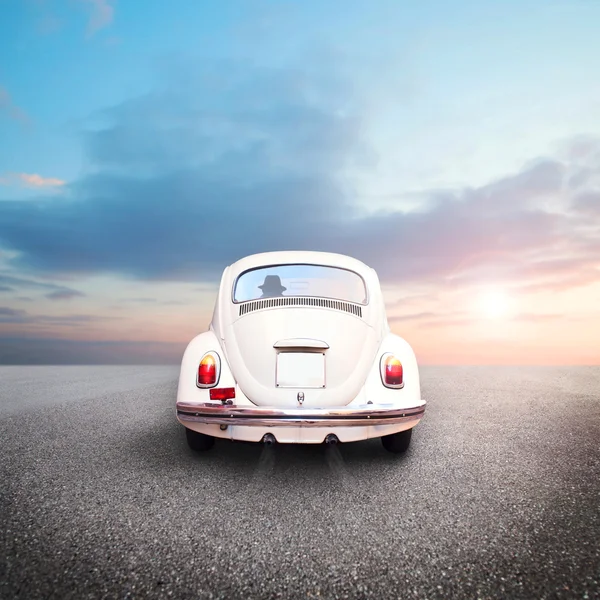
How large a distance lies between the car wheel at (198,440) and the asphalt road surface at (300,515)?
90 mm

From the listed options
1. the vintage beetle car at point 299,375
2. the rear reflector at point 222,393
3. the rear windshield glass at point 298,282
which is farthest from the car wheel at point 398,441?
the rear reflector at point 222,393

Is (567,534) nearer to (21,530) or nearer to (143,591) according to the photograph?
(143,591)

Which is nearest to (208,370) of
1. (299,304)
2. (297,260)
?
(299,304)

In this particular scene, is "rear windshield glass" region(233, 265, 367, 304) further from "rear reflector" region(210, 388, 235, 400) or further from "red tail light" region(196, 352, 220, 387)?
"rear reflector" region(210, 388, 235, 400)

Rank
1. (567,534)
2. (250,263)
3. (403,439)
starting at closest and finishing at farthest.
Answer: (567,534)
(403,439)
(250,263)

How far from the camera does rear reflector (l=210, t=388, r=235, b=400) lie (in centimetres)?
406

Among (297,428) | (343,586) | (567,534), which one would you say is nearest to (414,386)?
(297,428)

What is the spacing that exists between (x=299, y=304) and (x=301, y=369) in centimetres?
64

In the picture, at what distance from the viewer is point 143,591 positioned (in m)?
2.31

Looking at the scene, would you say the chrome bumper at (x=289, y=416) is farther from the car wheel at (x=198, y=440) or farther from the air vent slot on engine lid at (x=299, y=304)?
the air vent slot on engine lid at (x=299, y=304)

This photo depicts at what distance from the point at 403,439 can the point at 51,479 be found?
3266 mm

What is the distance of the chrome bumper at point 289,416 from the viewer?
12.4 ft

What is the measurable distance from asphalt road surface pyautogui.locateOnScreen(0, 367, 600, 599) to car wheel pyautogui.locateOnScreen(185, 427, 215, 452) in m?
0.09

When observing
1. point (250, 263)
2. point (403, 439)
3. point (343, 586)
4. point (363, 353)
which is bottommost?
point (343, 586)
